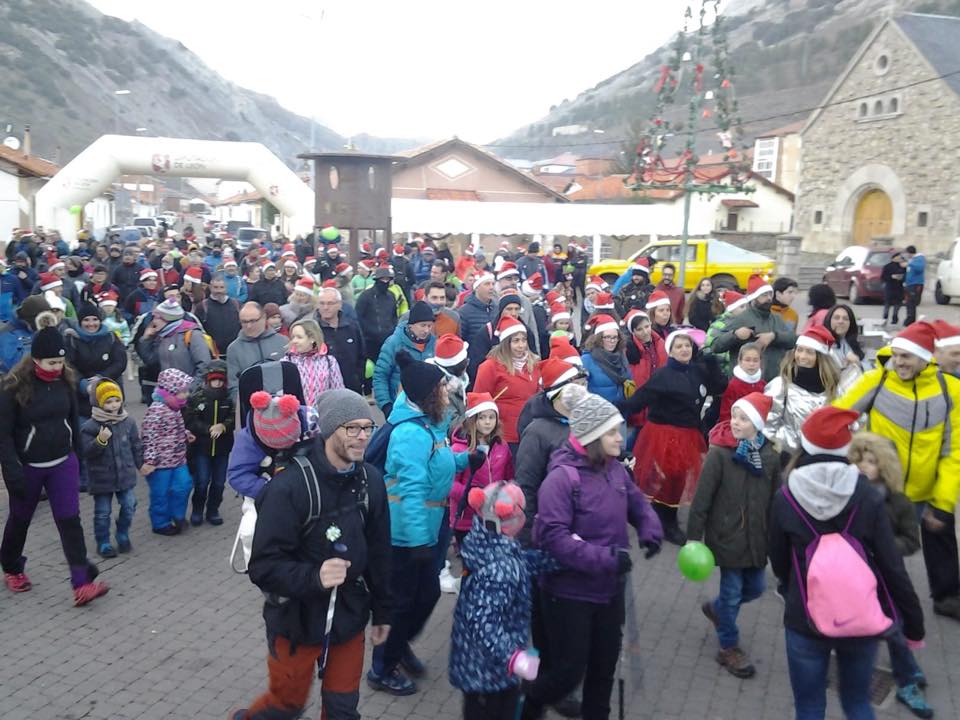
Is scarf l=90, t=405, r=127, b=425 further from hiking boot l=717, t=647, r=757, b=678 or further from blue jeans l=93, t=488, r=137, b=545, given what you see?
hiking boot l=717, t=647, r=757, b=678

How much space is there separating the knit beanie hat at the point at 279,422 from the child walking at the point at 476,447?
147 cm

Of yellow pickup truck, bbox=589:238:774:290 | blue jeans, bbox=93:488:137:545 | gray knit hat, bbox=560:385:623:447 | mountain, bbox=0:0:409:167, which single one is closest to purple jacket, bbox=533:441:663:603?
gray knit hat, bbox=560:385:623:447

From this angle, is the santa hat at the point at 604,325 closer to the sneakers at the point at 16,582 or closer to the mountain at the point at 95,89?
the sneakers at the point at 16,582

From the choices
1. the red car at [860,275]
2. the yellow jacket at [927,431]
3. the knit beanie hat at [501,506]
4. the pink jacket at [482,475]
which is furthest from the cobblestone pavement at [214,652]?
the red car at [860,275]

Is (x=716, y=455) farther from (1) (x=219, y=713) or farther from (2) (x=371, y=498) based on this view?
(1) (x=219, y=713)

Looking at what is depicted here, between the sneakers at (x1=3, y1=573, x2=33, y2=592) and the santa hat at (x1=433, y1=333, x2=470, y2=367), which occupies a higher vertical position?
the santa hat at (x1=433, y1=333, x2=470, y2=367)

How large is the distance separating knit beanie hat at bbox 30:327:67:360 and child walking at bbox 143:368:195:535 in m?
1.41

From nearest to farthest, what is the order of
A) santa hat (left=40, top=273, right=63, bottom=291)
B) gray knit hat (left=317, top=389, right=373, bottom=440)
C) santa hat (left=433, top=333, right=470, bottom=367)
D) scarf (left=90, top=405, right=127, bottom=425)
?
gray knit hat (left=317, top=389, right=373, bottom=440) < santa hat (left=433, top=333, right=470, bottom=367) < scarf (left=90, top=405, right=127, bottom=425) < santa hat (left=40, top=273, right=63, bottom=291)

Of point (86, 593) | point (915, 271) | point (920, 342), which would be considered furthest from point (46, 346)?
point (915, 271)

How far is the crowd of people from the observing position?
3.49m

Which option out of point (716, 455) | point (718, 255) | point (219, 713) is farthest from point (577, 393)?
point (718, 255)

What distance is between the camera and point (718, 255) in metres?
22.0

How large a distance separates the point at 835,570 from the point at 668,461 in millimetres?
3157

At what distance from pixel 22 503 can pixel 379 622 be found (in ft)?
10.4
